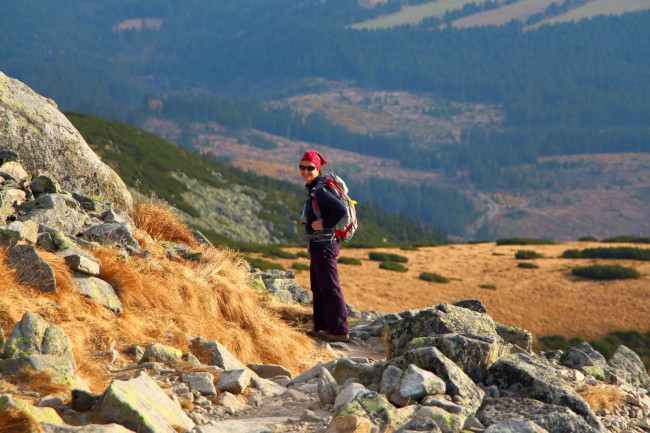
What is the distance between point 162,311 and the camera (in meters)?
11.2

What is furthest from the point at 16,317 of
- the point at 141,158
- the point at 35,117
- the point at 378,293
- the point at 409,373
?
the point at 141,158

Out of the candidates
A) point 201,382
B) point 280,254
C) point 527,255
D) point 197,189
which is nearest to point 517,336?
point 201,382

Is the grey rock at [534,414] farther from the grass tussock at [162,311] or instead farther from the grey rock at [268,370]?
the grass tussock at [162,311]

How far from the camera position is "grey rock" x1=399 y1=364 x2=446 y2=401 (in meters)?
8.20

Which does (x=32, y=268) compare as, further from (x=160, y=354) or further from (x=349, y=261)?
(x=349, y=261)

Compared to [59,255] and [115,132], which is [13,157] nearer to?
[59,255]

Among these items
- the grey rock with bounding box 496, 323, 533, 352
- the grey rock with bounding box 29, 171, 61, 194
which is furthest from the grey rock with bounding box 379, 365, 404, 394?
the grey rock with bounding box 29, 171, 61, 194

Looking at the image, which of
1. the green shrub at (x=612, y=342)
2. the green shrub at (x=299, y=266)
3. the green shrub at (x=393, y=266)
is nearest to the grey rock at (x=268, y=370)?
the green shrub at (x=612, y=342)

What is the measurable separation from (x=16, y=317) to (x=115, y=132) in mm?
162014

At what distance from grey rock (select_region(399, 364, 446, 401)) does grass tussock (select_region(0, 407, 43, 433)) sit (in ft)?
12.5

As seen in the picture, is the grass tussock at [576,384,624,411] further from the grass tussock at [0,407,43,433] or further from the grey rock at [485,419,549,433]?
the grass tussock at [0,407,43,433]

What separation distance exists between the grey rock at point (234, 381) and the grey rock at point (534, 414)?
270cm

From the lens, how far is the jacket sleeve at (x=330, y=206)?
40.1 feet

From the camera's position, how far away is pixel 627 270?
1802 inches
